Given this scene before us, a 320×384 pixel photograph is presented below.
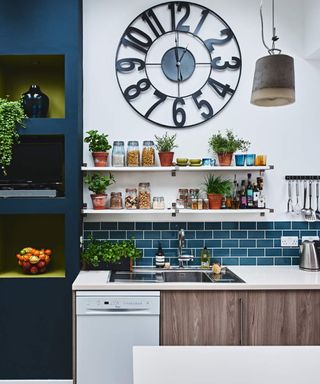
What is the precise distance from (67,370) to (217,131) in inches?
82.5

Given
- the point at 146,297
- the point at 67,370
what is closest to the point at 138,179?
the point at 146,297

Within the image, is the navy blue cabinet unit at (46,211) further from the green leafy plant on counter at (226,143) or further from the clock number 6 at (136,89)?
the green leafy plant on counter at (226,143)

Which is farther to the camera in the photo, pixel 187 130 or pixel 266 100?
pixel 187 130

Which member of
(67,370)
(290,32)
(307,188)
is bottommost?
(67,370)

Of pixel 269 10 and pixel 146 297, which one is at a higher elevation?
pixel 269 10

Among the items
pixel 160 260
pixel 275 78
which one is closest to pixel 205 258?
pixel 160 260

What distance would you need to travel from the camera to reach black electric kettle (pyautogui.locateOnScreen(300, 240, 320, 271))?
313 centimetres

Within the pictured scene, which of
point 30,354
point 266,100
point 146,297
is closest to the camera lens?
point 266,100

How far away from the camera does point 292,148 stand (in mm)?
3373

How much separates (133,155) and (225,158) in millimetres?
705

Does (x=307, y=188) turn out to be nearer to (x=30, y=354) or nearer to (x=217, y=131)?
(x=217, y=131)

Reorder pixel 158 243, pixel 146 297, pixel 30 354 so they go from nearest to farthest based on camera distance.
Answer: pixel 146 297
pixel 30 354
pixel 158 243

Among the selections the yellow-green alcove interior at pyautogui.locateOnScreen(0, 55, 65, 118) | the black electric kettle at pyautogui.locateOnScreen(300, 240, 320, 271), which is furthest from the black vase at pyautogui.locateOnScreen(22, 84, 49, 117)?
the black electric kettle at pyautogui.locateOnScreen(300, 240, 320, 271)

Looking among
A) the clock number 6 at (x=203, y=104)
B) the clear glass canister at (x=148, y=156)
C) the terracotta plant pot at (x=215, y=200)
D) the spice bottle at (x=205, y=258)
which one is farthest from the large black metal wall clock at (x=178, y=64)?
the spice bottle at (x=205, y=258)
